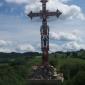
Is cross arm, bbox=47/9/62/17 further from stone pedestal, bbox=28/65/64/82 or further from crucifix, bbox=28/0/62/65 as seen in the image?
stone pedestal, bbox=28/65/64/82

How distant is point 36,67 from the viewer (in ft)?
198

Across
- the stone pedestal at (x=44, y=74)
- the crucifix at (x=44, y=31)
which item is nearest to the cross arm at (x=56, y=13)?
the crucifix at (x=44, y=31)

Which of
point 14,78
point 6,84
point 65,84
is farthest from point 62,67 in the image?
point 65,84

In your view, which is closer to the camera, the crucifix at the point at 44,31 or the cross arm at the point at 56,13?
the cross arm at the point at 56,13

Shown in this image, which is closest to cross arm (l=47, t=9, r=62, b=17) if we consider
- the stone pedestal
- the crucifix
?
the crucifix

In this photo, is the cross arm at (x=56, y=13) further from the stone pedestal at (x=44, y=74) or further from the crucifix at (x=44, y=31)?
the stone pedestal at (x=44, y=74)

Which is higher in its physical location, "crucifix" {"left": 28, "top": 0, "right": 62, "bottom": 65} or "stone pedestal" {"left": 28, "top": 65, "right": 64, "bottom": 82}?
"crucifix" {"left": 28, "top": 0, "right": 62, "bottom": 65}

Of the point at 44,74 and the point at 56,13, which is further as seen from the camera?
the point at 56,13

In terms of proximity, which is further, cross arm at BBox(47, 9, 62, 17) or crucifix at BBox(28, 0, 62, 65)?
crucifix at BBox(28, 0, 62, 65)

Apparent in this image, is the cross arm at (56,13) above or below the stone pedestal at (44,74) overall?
above

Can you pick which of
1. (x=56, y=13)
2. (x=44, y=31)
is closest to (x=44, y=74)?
(x=44, y=31)

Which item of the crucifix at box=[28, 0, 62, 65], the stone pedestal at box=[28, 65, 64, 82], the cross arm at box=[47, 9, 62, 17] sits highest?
the cross arm at box=[47, 9, 62, 17]

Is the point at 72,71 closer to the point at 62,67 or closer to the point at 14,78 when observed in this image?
the point at 62,67

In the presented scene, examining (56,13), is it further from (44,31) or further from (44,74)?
(44,74)
